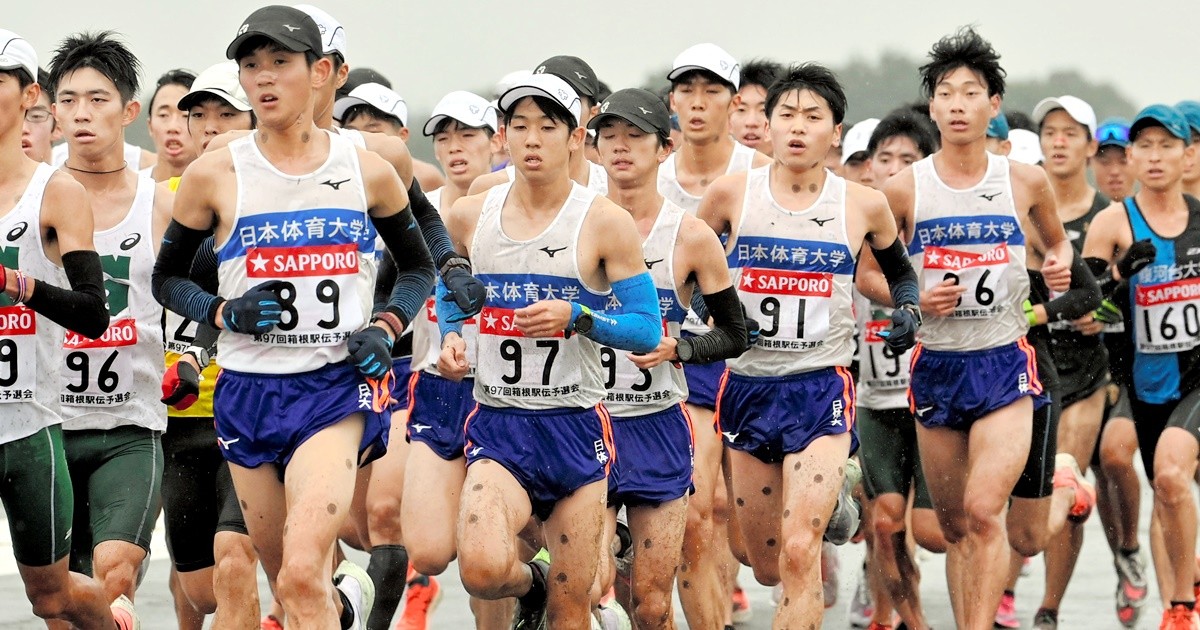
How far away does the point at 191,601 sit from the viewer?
25.8 ft

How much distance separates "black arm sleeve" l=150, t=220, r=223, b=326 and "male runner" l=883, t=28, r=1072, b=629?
3.45 meters

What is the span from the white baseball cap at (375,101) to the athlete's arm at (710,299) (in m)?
2.78

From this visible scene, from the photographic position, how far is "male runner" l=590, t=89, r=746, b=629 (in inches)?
303

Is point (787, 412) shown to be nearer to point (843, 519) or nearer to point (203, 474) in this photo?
point (843, 519)

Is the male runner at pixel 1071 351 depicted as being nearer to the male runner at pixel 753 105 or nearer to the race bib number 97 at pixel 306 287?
the male runner at pixel 753 105

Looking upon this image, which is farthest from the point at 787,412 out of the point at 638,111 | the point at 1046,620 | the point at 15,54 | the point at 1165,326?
the point at 15,54

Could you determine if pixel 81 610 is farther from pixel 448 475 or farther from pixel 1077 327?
pixel 1077 327

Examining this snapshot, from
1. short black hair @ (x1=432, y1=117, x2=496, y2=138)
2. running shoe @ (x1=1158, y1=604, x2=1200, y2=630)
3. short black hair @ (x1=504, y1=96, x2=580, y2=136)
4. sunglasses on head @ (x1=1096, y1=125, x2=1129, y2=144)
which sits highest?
sunglasses on head @ (x1=1096, y1=125, x2=1129, y2=144)

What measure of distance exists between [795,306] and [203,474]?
2494 mm

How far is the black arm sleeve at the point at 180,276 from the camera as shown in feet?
22.0

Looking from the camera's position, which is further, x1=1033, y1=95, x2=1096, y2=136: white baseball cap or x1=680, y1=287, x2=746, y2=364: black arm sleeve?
x1=1033, y1=95, x2=1096, y2=136: white baseball cap

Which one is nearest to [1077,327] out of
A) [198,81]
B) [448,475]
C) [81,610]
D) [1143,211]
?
[1143,211]

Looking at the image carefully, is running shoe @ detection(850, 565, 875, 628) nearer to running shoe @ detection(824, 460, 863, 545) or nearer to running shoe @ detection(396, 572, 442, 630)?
running shoe @ detection(824, 460, 863, 545)

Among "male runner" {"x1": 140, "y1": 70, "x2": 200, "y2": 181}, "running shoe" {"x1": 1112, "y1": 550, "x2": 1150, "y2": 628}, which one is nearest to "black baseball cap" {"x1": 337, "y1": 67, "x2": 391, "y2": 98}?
"male runner" {"x1": 140, "y1": 70, "x2": 200, "y2": 181}
